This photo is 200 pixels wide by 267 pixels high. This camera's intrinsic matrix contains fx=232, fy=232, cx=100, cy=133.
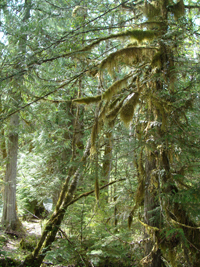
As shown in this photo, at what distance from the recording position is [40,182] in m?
10.0

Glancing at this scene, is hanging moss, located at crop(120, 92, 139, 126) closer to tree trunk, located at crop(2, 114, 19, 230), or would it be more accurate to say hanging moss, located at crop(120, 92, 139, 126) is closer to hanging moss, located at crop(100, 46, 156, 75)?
hanging moss, located at crop(100, 46, 156, 75)

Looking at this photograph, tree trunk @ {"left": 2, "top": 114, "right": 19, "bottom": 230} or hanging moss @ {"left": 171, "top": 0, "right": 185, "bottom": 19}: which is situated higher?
hanging moss @ {"left": 171, "top": 0, "right": 185, "bottom": 19}

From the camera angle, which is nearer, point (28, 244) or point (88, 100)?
point (88, 100)

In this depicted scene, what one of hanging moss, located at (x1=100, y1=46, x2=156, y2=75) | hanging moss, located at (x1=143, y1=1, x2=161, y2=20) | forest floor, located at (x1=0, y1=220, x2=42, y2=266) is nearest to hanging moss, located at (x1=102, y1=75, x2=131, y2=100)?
hanging moss, located at (x1=100, y1=46, x2=156, y2=75)

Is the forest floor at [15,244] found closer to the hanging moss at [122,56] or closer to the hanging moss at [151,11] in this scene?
the hanging moss at [122,56]

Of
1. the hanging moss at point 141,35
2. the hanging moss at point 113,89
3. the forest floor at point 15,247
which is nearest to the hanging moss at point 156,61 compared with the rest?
the hanging moss at point 141,35

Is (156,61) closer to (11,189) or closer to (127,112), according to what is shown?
(127,112)

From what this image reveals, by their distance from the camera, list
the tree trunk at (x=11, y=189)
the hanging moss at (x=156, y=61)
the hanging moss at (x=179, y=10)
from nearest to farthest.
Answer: the hanging moss at (x=156, y=61)
the hanging moss at (x=179, y=10)
the tree trunk at (x=11, y=189)

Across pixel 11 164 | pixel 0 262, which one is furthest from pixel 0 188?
pixel 0 262

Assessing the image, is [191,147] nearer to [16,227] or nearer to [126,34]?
[126,34]

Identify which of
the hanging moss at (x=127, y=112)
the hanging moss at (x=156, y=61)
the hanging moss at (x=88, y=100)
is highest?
the hanging moss at (x=156, y=61)

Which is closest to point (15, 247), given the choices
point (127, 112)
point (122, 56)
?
point (127, 112)

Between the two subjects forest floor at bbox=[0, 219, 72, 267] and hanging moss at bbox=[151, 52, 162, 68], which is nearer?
hanging moss at bbox=[151, 52, 162, 68]

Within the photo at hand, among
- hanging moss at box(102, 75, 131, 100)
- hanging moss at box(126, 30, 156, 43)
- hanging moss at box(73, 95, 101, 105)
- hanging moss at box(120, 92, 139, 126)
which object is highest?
hanging moss at box(126, 30, 156, 43)
